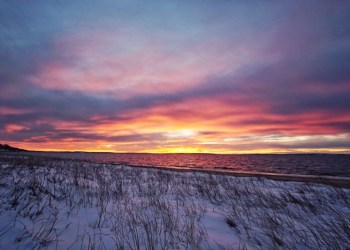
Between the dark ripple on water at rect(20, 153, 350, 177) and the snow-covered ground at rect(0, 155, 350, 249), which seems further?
the dark ripple on water at rect(20, 153, 350, 177)

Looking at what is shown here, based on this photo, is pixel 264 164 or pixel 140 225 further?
pixel 264 164

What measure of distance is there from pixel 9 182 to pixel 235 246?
600 cm

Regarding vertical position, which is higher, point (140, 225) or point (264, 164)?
point (140, 225)

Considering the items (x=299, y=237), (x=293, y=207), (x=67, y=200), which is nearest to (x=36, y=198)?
(x=67, y=200)

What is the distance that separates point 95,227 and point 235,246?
2.45 meters

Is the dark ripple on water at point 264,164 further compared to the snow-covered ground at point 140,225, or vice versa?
the dark ripple on water at point 264,164

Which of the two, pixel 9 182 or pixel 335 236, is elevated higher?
pixel 9 182

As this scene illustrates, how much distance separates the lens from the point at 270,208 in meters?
5.99

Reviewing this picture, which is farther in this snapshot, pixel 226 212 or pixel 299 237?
pixel 226 212

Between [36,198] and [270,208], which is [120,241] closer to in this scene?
[36,198]

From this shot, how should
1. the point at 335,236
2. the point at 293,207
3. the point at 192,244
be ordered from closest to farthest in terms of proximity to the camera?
1. the point at 192,244
2. the point at 335,236
3. the point at 293,207

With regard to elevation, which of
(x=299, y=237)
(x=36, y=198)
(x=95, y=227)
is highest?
(x=36, y=198)

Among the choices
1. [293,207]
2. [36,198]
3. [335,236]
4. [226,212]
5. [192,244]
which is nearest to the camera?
[192,244]

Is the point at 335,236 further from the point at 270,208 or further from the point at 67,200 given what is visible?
the point at 67,200
